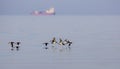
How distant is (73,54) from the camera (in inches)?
1062

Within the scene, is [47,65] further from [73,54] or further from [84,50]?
[84,50]

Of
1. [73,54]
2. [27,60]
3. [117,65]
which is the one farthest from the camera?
[73,54]

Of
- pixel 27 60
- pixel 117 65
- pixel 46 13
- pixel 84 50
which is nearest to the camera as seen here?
pixel 117 65

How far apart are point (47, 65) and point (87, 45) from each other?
9.04m

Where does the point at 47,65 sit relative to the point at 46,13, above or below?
below

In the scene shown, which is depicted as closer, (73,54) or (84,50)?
(73,54)

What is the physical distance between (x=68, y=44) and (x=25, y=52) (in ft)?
11.8

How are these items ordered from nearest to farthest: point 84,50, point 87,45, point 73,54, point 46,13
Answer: point 73,54 < point 84,50 < point 87,45 < point 46,13

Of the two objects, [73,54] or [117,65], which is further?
[73,54]

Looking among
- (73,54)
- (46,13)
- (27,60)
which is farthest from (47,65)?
(46,13)

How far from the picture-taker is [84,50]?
28.9 metres

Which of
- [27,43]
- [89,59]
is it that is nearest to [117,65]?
[89,59]

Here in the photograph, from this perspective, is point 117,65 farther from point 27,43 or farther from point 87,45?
point 27,43

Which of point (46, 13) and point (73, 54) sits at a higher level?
point (46, 13)
